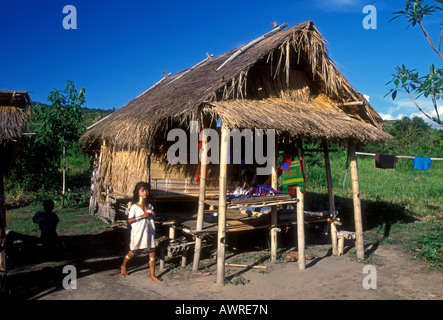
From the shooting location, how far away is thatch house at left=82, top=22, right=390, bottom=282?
5.72m

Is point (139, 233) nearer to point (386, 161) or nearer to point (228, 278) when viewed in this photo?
point (228, 278)

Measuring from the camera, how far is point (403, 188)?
14344 millimetres

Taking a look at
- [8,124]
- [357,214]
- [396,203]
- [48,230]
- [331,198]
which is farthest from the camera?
[396,203]

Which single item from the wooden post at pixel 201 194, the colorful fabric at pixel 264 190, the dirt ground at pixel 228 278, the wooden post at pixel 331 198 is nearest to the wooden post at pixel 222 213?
the dirt ground at pixel 228 278

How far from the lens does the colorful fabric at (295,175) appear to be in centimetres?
620

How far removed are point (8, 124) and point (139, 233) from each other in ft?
7.84

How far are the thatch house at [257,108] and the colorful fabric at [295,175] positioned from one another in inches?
20.1

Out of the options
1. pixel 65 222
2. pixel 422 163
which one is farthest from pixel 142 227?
pixel 422 163

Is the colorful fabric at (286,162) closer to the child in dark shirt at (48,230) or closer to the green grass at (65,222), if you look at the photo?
the child in dark shirt at (48,230)

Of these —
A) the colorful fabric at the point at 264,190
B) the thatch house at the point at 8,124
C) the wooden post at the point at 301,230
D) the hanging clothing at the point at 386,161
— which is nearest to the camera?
the thatch house at the point at 8,124

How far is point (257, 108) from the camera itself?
6.04 meters

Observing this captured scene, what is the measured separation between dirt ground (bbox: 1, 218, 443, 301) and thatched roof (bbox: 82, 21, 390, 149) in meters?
2.40

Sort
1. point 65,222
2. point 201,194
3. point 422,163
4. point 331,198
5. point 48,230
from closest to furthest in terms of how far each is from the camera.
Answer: point 201,194 < point 48,230 < point 331,198 < point 422,163 < point 65,222
